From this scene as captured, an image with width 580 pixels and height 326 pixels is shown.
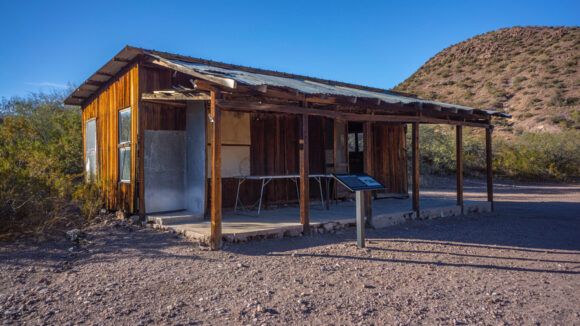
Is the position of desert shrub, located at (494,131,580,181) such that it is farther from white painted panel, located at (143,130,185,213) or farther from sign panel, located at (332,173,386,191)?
white painted panel, located at (143,130,185,213)

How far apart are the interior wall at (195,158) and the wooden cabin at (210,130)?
0.06 ft

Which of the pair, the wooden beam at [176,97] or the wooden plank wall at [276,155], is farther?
the wooden plank wall at [276,155]

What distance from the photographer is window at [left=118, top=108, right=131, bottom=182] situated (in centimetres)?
754

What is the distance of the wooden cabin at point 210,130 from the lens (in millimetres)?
6316

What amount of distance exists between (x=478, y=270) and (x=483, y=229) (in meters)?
3.03

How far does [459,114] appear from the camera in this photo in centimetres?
873

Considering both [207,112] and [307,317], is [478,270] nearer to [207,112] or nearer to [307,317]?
[307,317]

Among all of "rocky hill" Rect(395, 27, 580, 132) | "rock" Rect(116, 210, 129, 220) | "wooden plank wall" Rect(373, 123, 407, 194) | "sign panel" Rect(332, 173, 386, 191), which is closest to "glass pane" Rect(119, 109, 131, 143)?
"rock" Rect(116, 210, 129, 220)

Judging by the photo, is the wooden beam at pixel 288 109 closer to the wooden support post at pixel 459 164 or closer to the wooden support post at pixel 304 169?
the wooden support post at pixel 304 169

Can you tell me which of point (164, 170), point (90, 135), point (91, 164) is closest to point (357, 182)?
point (164, 170)

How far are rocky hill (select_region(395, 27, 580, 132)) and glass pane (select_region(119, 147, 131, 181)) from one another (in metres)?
26.1

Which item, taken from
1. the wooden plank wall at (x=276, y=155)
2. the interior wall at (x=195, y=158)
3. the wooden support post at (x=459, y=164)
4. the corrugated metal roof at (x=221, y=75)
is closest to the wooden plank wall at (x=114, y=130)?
the corrugated metal roof at (x=221, y=75)

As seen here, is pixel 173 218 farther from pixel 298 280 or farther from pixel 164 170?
pixel 298 280

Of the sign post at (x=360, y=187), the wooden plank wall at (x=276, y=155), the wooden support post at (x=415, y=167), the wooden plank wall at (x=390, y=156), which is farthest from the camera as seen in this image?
the wooden plank wall at (x=390, y=156)
